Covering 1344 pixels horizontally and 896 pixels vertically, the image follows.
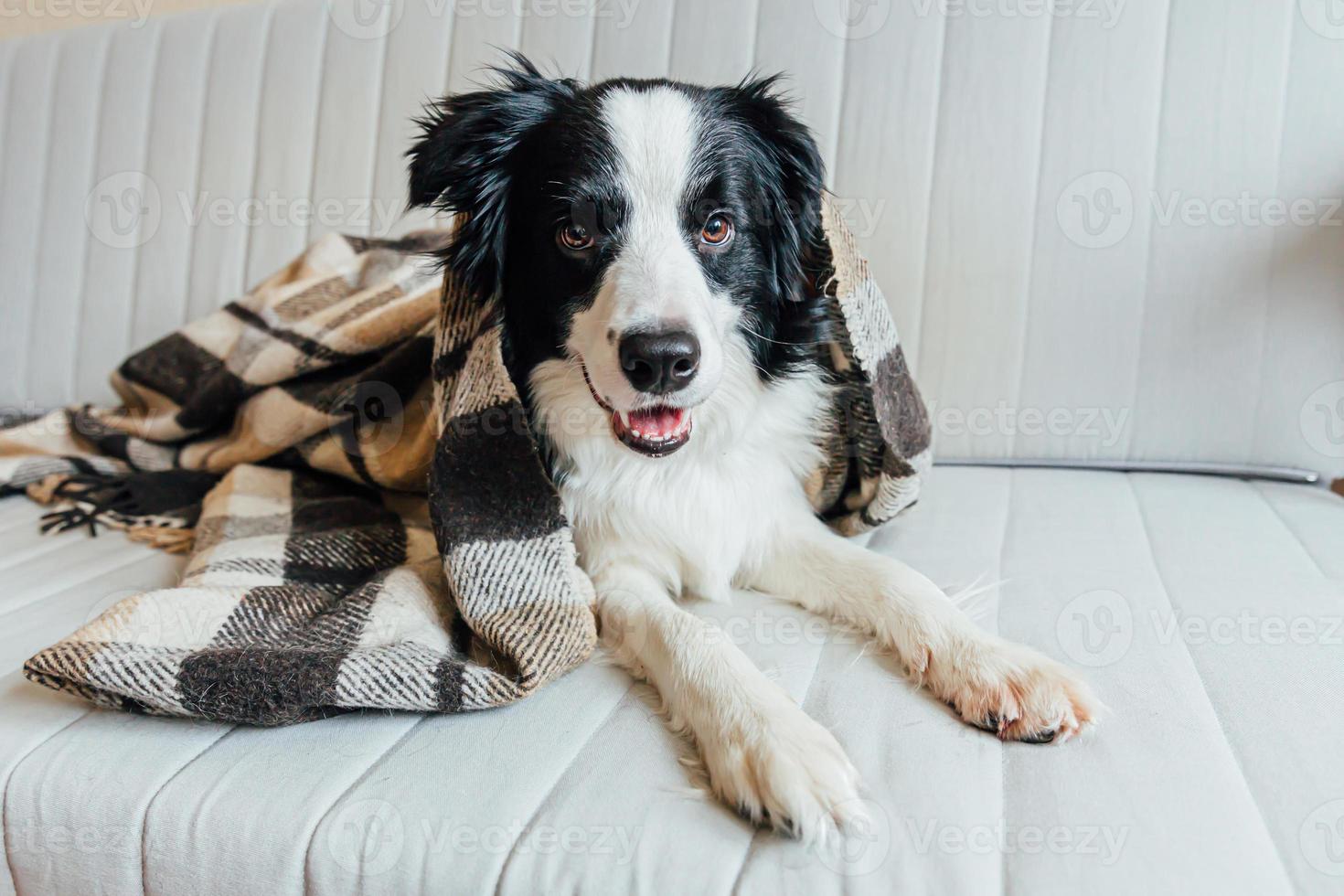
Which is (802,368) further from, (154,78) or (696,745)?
(154,78)

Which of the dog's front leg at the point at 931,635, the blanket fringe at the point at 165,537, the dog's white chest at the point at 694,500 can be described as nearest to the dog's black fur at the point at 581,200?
the dog's white chest at the point at 694,500

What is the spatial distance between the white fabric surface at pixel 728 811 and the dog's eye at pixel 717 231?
1.83 ft

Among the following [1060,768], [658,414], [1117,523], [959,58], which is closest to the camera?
[1060,768]

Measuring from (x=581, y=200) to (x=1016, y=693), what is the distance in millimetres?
857

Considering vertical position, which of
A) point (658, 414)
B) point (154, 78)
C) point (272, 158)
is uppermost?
point (154, 78)

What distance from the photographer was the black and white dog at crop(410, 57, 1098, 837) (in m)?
1.18

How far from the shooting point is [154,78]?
2482mm

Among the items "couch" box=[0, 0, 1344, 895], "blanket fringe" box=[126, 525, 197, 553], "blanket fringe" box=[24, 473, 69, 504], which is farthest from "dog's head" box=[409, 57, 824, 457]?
"blanket fringe" box=[24, 473, 69, 504]

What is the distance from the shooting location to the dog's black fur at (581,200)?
133 centimetres

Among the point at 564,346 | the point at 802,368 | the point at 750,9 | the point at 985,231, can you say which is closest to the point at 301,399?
the point at 564,346

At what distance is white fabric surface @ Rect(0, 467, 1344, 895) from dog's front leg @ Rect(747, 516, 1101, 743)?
3 centimetres

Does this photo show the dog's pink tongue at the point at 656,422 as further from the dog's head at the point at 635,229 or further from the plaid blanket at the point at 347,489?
the plaid blanket at the point at 347,489

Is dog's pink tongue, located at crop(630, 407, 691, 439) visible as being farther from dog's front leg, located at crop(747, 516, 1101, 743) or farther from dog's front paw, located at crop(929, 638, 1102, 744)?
dog's front paw, located at crop(929, 638, 1102, 744)

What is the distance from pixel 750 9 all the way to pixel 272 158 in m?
1.27
